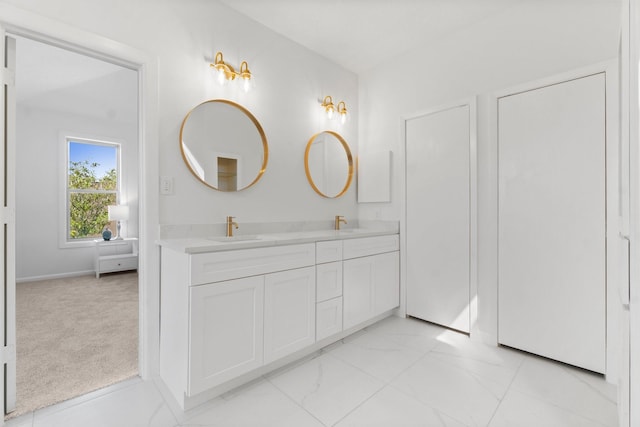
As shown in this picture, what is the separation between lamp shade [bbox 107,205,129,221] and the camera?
4770 millimetres

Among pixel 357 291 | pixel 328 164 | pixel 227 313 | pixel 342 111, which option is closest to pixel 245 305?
pixel 227 313

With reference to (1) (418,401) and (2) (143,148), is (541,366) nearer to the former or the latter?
(1) (418,401)

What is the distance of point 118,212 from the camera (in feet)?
15.8

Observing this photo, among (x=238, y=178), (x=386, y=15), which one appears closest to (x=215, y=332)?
(x=238, y=178)

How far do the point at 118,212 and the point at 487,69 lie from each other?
529 centimetres

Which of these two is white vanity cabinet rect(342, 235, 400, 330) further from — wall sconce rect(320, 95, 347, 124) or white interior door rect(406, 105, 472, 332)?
wall sconce rect(320, 95, 347, 124)

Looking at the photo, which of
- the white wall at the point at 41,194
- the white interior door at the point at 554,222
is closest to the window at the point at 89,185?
the white wall at the point at 41,194

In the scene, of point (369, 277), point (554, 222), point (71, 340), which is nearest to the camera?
point (554, 222)

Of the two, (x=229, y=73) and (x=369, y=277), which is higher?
(x=229, y=73)

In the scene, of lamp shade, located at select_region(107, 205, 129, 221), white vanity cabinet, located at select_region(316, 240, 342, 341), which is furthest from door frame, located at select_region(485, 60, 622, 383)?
lamp shade, located at select_region(107, 205, 129, 221)

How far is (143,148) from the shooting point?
6.07ft

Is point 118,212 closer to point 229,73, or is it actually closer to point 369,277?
point 229,73

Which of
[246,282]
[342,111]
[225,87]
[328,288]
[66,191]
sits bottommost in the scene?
[328,288]

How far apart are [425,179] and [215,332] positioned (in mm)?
2100
